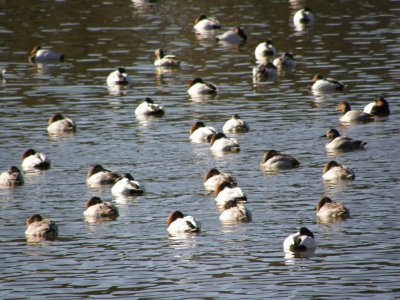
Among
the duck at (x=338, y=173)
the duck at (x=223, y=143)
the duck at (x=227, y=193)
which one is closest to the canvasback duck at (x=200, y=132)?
the duck at (x=223, y=143)

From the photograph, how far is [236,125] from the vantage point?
41000mm

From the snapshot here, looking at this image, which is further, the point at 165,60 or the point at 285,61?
the point at 165,60

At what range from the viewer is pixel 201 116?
1778 inches

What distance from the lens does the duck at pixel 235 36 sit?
62.5m

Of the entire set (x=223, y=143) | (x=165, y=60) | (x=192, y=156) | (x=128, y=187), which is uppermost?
(x=165, y=60)

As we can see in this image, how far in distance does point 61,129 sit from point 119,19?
99.6 feet

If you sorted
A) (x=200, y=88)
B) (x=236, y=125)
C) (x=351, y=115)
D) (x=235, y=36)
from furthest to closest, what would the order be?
1. (x=235, y=36)
2. (x=200, y=88)
3. (x=351, y=115)
4. (x=236, y=125)

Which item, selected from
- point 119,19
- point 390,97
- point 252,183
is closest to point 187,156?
point 252,183

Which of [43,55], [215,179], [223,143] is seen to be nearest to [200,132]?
[223,143]

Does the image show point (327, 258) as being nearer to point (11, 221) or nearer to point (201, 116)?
point (11, 221)

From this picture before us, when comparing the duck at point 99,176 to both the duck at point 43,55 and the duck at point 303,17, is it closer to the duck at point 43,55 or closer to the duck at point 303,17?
the duck at point 43,55

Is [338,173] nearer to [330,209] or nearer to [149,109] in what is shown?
[330,209]

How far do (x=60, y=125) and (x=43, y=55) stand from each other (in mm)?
16511

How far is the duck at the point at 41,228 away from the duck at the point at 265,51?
29.9m
